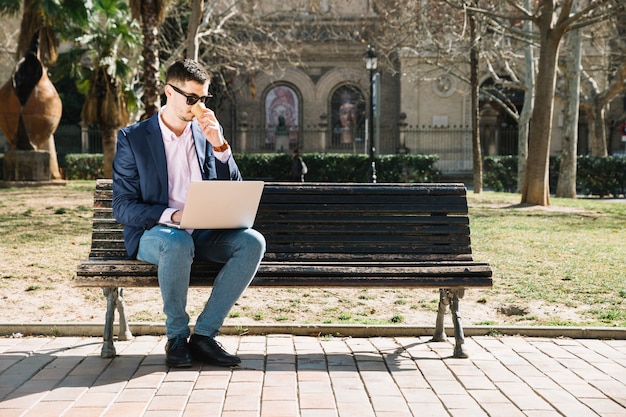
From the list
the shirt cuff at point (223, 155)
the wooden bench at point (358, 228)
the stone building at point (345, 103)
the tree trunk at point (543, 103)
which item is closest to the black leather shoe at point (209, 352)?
the wooden bench at point (358, 228)

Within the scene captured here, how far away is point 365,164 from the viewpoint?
28.9 meters

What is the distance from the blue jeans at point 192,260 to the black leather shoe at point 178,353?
0.13 ft

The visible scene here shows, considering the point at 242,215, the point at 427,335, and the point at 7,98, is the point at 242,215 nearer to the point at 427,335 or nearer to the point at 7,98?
the point at 427,335

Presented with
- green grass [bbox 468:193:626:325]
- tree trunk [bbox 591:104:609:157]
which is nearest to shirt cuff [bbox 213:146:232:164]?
green grass [bbox 468:193:626:325]

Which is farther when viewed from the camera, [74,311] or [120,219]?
[74,311]

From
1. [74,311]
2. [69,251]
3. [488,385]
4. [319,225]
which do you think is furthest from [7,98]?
[488,385]

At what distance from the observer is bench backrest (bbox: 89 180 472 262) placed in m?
5.38

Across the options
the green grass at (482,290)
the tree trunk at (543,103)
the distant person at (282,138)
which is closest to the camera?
the green grass at (482,290)

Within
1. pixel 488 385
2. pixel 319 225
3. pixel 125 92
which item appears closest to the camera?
pixel 488 385

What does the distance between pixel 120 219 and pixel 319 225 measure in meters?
1.30

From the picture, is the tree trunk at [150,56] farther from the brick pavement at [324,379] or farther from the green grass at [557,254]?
the brick pavement at [324,379]

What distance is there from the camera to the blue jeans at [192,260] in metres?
4.65

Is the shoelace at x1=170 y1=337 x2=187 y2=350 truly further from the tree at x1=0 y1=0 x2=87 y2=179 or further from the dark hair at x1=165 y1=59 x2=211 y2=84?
the tree at x1=0 y1=0 x2=87 y2=179

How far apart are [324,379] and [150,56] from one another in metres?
15.0
